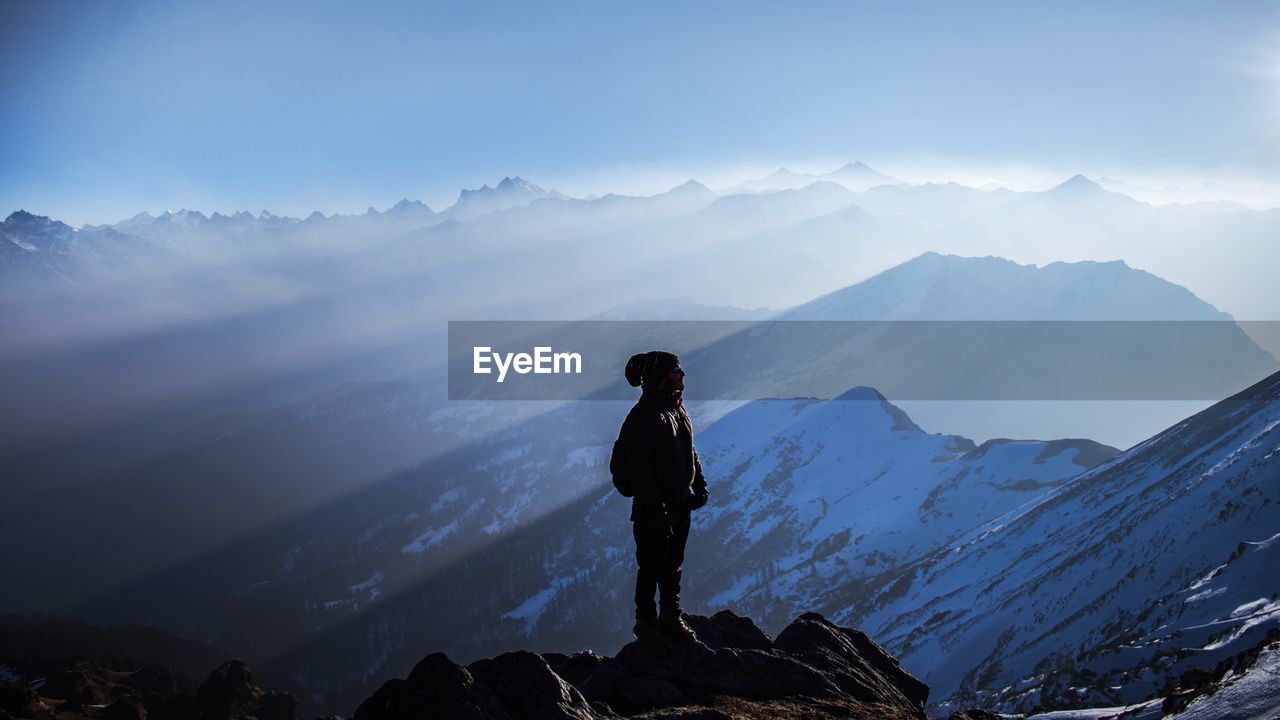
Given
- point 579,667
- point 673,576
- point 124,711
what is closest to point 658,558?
point 673,576

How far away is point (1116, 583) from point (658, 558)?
6563 cm

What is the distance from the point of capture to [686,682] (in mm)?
12141

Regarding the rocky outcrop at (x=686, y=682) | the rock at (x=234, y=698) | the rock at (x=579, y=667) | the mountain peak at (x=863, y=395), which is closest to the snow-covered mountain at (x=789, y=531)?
the mountain peak at (x=863, y=395)

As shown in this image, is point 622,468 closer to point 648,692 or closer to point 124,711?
point 648,692

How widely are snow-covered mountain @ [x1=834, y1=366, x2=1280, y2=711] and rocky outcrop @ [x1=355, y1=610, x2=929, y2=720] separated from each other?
24469 mm

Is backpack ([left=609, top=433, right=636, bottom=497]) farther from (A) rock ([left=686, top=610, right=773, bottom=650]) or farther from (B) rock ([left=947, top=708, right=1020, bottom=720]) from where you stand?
(B) rock ([left=947, top=708, right=1020, bottom=720])

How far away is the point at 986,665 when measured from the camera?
6519 cm

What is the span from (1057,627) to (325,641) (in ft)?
603

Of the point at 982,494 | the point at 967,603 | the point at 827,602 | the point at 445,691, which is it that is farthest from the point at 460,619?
the point at 445,691

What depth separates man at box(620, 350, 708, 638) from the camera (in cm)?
1158

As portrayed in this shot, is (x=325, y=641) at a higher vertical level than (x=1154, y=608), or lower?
lower

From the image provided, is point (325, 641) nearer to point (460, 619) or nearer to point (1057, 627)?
point (460, 619)

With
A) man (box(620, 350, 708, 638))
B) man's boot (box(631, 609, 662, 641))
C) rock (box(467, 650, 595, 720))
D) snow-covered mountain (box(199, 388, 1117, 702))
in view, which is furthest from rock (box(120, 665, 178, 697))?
man (box(620, 350, 708, 638))

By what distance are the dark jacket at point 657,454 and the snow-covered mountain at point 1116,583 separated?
29757 millimetres
